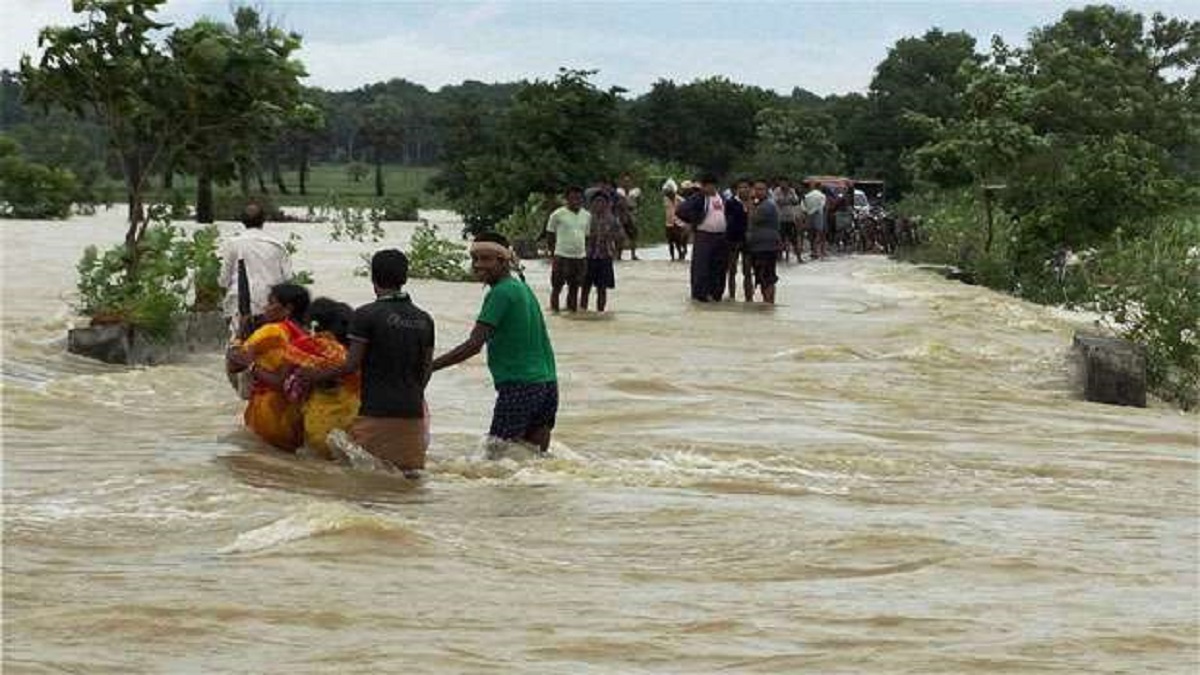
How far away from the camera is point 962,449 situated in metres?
12.8

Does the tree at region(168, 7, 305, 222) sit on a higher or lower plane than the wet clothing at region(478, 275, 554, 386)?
higher

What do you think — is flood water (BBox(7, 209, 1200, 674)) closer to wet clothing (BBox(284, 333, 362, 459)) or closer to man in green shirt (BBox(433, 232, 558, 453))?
wet clothing (BBox(284, 333, 362, 459))

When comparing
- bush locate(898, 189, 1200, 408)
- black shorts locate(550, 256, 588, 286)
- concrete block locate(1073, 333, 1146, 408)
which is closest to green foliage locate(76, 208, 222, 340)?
black shorts locate(550, 256, 588, 286)

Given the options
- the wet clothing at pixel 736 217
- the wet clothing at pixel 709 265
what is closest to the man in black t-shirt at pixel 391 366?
the wet clothing at pixel 709 265

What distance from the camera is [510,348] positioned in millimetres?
10289

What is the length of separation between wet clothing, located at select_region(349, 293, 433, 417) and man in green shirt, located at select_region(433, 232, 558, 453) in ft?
0.48

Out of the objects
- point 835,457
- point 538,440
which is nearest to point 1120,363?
point 835,457

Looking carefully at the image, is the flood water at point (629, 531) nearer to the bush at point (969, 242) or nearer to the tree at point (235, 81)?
the tree at point (235, 81)

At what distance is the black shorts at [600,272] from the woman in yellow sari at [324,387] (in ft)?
36.9

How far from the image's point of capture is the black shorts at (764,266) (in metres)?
23.8

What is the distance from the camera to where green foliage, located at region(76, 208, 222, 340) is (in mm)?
16469

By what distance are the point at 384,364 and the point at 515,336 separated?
725 mm

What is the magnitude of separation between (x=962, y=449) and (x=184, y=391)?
557cm

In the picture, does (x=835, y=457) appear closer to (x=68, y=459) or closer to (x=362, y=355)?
(x=362, y=355)
